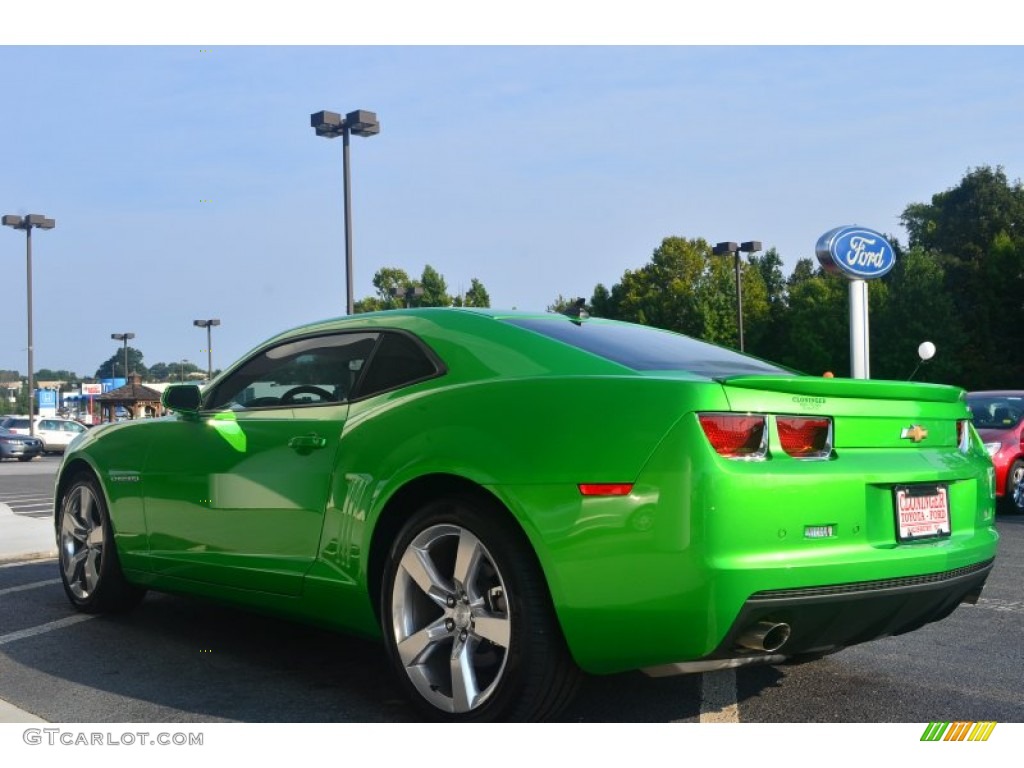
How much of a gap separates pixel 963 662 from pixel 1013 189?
6244cm

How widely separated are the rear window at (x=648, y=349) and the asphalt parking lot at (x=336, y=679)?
1.21 m

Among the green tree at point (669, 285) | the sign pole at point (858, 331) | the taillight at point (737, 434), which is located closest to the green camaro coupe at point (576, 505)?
the taillight at point (737, 434)

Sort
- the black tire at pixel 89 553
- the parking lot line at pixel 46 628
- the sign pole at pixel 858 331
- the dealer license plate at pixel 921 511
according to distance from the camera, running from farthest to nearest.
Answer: the sign pole at pixel 858 331 → the black tire at pixel 89 553 → the parking lot line at pixel 46 628 → the dealer license plate at pixel 921 511

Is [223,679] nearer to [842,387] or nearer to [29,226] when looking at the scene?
[842,387]

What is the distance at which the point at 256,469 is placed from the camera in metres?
4.75

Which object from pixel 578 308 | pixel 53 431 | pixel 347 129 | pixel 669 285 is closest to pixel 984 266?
pixel 669 285

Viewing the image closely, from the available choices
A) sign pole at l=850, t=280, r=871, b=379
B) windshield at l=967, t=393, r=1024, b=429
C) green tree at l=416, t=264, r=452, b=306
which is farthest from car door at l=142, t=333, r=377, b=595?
green tree at l=416, t=264, r=452, b=306

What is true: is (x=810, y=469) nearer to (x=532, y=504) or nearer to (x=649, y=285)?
(x=532, y=504)

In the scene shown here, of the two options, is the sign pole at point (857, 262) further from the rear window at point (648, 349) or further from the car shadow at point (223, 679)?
the car shadow at point (223, 679)

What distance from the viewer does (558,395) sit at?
3701mm

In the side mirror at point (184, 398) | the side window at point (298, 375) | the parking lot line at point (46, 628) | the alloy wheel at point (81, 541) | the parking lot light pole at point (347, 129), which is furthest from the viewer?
the parking lot light pole at point (347, 129)

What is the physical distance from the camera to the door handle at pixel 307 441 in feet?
14.7

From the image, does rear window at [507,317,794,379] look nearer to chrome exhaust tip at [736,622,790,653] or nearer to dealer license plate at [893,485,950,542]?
dealer license plate at [893,485,950,542]

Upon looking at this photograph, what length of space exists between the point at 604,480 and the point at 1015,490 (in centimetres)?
1040
